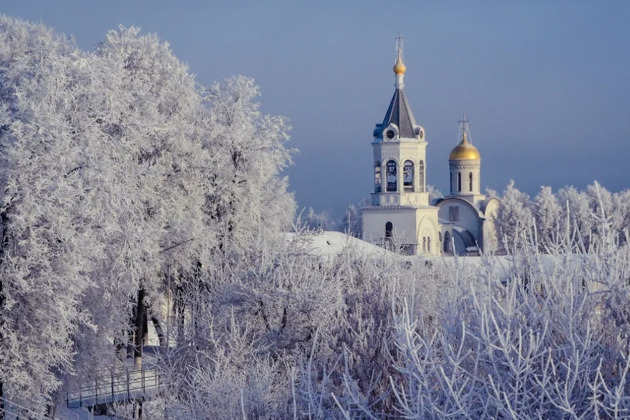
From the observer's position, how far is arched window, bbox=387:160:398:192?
69.1 m

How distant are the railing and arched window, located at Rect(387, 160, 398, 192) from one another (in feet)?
145

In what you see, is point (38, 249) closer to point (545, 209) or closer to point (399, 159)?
point (399, 159)

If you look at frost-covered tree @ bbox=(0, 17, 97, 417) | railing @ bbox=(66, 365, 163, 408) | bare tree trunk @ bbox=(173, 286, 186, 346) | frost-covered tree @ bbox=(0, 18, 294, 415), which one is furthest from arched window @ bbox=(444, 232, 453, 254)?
frost-covered tree @ bbox=(0, 17, 97, 417)

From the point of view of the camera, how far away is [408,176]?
229ft

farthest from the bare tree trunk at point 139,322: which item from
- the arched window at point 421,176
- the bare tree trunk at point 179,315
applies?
the arched window at point 421,176

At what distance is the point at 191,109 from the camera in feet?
98.8

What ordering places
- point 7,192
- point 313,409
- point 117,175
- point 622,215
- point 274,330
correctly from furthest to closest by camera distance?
point 622,215
point 117,175
point 274,330
point 7,192
point 313,409

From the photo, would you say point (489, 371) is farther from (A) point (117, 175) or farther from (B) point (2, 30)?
(B) point (2, 30)

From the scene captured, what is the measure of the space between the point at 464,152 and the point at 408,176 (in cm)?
2093

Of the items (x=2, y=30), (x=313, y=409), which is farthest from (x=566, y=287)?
(x=2, y=30)

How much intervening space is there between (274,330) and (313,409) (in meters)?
9.42

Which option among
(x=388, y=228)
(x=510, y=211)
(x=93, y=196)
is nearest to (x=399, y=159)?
(x=388, y=228)

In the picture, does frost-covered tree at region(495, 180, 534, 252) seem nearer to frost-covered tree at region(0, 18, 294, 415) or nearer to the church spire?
the church spire

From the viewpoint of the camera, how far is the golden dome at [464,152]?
89.4 m
